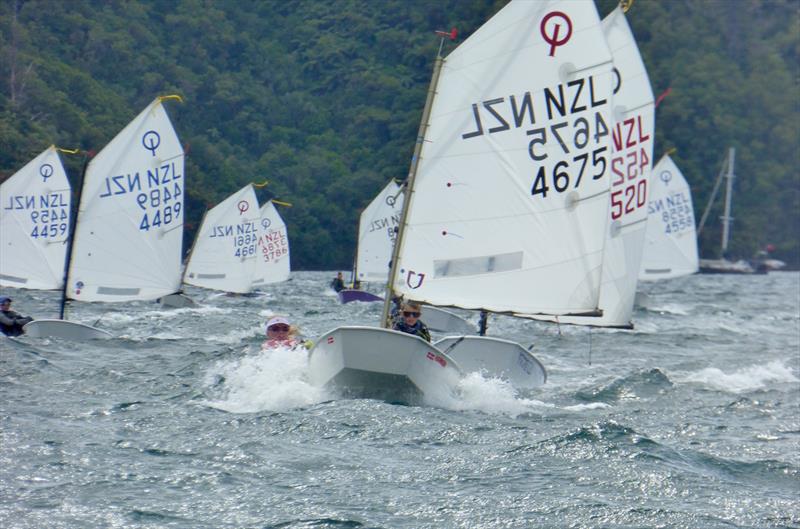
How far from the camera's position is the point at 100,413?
13.5 metres

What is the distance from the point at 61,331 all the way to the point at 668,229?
1111 inches

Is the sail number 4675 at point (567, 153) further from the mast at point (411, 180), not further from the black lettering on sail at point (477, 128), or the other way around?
the mast at point (411, 180)

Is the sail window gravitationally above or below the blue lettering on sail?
below

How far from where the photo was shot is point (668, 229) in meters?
45.4

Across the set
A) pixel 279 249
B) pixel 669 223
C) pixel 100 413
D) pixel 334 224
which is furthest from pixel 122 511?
pixel 334 224

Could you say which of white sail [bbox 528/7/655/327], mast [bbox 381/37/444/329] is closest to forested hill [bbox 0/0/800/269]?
white sail [bbox 528/7/655/327]

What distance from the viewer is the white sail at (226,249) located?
139ft

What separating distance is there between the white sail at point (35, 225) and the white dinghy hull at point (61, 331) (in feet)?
28.6

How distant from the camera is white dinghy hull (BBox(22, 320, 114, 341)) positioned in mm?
21203

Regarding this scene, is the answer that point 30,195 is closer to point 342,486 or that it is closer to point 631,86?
point 631,86

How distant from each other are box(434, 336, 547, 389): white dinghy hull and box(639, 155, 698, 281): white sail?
92.5 feet

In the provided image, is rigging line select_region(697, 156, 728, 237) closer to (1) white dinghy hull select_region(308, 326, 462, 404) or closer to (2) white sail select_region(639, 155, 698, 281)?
(2) white sail select_region(639, 155, 698, 281)

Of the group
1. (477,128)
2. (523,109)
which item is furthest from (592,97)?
(477,128)

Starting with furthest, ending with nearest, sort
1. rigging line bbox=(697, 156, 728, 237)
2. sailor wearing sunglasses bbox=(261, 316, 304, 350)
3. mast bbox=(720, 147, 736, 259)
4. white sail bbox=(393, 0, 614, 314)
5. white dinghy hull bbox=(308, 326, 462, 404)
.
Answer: mast bbox=(720, 147, 736, 259), rigging line bbox=(697, 156, 728, 237), sailor wearing sunglasses bbox=(261, 316, 304, 350), white sail bbox=(393, 0, 614, 314), white dinghy hull bbox=(308, 326, 462, 404)
